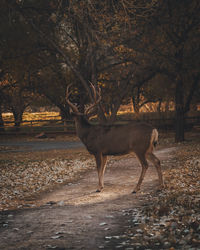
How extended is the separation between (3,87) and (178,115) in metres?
22.0

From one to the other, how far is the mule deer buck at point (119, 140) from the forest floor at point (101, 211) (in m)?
0.84

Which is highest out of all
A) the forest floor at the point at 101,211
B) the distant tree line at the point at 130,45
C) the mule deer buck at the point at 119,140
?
the distant tree line at the point at 130,45

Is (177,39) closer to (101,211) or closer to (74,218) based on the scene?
(101,211)

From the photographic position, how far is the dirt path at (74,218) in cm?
604

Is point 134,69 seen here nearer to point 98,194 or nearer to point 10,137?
point 98,194

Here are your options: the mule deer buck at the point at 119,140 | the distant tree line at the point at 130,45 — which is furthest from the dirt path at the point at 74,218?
the distant tree line at the point at 130,45

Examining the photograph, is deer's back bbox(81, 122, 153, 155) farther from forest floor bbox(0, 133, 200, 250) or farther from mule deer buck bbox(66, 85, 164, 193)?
forest floor bbox(0, 133, 200, 250)

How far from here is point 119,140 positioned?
1009 centimetres

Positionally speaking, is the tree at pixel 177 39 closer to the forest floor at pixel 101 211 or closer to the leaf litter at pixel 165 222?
the forest floor at pixel 101 211

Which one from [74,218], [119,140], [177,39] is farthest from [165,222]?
[177,39]

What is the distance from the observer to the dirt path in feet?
19.8

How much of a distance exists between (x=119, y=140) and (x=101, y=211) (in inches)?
110

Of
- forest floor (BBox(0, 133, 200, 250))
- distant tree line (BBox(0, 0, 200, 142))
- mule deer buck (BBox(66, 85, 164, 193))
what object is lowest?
forest floor (BBox(0, 133, 200, 250))

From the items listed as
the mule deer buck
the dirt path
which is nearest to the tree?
the mule deer buck
